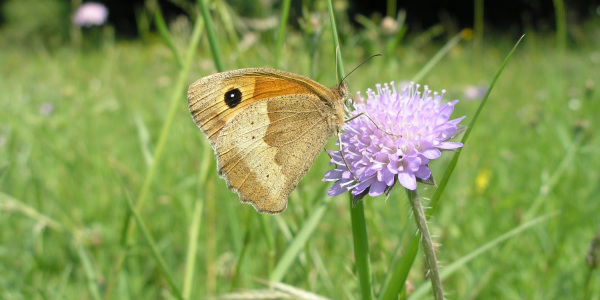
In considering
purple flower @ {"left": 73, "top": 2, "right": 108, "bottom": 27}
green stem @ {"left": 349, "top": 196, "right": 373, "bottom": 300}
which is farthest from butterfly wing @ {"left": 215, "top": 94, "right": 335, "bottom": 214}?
purple flower @ {"left": 73, "top": 2, "right": 108, "bottom": 27}

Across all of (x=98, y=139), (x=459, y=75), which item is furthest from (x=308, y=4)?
(x=459, y=75)

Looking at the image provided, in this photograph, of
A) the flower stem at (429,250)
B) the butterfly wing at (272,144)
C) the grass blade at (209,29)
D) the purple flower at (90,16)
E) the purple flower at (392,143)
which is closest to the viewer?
the flower stem at (429,250)

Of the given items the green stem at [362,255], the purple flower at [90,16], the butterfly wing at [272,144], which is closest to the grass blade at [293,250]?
the butterfly wing at [272,144]

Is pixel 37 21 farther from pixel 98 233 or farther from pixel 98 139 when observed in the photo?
pixel 98 233

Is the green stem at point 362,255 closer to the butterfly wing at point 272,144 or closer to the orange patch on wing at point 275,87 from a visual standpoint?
the butterfly wing at point 272,144

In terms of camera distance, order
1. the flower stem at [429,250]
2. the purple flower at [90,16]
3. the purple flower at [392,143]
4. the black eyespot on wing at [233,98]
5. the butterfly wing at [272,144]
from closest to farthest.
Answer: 1. the flower stem at [429,250]
2. the purple flower at [392,143]
3. the butterfly wing at [272,144]
4. the black eyespot on wing at [233,98]
5. the purple flower at [90,16]

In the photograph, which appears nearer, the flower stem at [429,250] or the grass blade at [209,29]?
the flower stem at [429,250]

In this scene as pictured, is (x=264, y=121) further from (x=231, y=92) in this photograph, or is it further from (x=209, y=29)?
(x=209, y=29)

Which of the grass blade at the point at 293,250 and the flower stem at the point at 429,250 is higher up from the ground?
the flower stem at the point at 429,250
